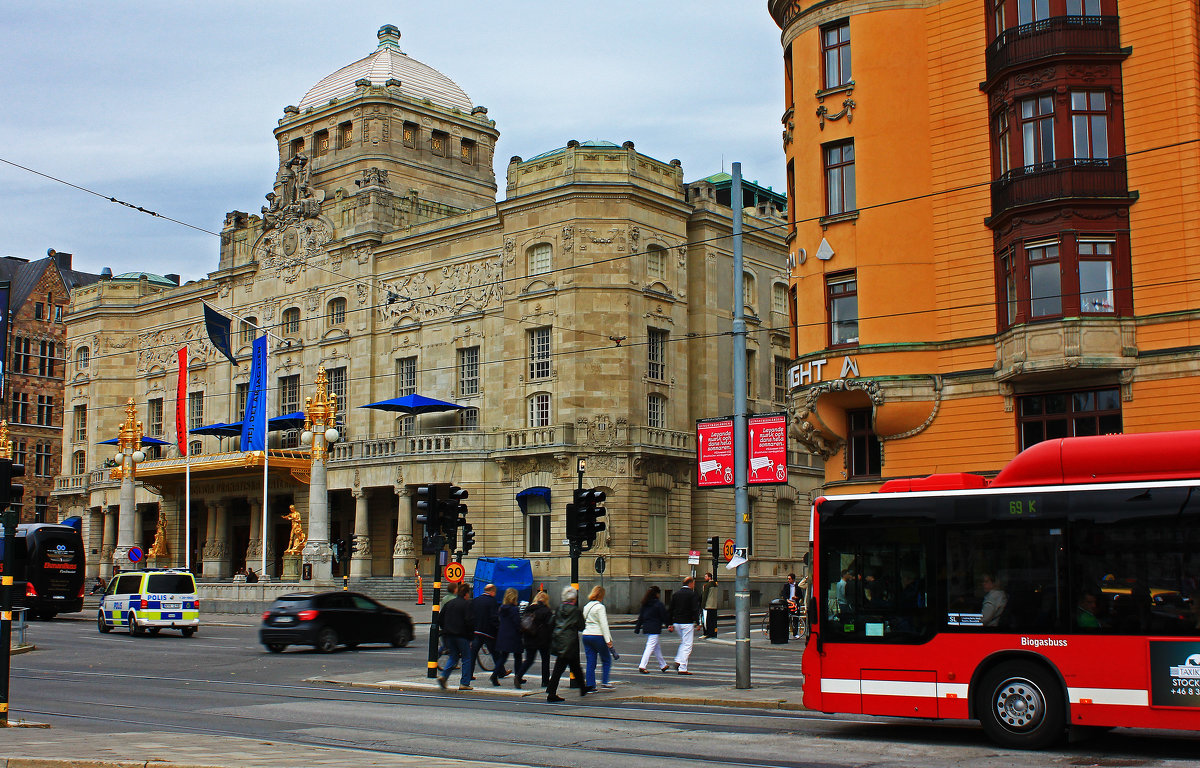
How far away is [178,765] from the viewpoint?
11.1 m

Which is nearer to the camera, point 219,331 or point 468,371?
point 468,371

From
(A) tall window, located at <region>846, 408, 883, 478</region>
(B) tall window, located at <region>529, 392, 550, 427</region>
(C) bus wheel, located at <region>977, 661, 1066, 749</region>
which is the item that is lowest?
(C) bus wheel, located at <region>977, 661, 1066, 749</region>

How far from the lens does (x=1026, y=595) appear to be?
574 inches

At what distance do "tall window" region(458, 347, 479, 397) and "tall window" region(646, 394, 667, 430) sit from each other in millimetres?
8480

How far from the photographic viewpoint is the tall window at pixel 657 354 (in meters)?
53.5

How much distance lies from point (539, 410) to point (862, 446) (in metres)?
23.1

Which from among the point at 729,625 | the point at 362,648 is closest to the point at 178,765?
the point at 362,648

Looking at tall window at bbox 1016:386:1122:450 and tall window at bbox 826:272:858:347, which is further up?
tall window at bbox 826:272:858:347

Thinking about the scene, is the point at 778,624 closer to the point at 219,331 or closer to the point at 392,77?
the point at 219,331

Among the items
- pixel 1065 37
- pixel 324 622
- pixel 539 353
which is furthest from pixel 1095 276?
pixel 539 353

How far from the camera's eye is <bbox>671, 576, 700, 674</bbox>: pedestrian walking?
78.1ft

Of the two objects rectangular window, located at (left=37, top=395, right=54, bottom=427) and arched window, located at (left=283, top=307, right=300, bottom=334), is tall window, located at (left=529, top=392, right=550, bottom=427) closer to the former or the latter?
arched window, located at (left=283, top=307, right=300, bottom=334)

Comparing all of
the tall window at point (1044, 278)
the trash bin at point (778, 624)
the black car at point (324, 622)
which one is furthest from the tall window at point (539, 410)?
the tall window at point (1044, 278)

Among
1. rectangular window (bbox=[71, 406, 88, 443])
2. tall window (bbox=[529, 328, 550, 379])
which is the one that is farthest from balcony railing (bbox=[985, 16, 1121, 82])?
rectangular window (bbox=[71, 406, 88, 443])
